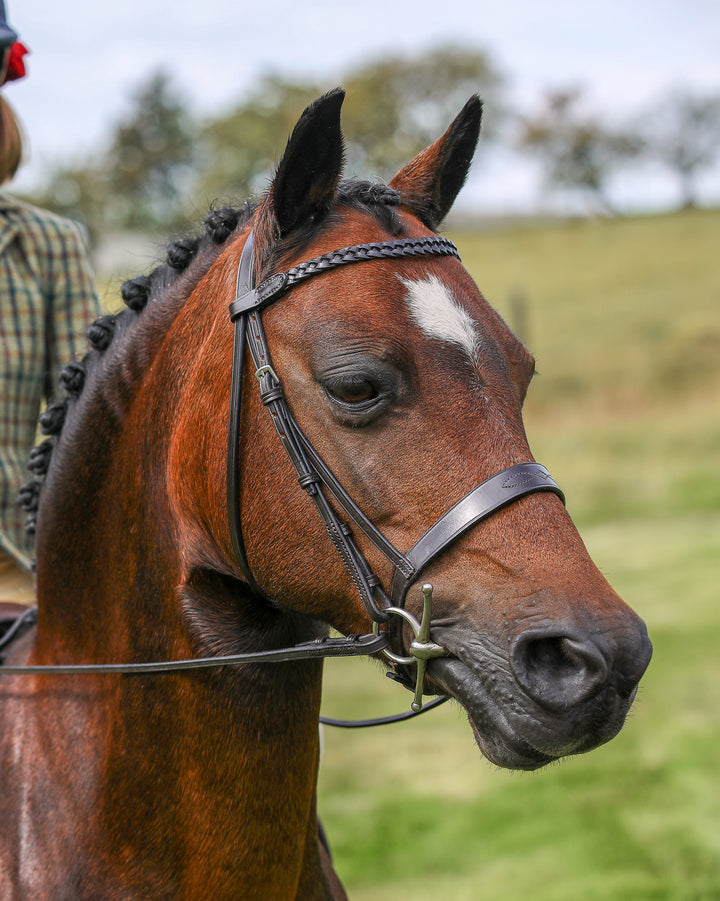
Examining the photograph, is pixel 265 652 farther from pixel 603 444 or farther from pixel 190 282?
Result: pixel 603 444

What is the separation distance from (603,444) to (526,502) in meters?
17.4

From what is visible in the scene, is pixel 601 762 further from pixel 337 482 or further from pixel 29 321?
pixel 337 482

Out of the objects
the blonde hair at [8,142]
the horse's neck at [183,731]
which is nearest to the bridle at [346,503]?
the horse's neck at [183,731]

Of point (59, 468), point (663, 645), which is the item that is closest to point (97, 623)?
point (59, 468)

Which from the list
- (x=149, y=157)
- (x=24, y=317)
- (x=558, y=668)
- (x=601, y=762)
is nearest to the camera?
(x=558, y=668)

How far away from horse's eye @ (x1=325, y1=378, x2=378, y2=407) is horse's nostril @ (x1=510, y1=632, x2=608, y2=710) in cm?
64

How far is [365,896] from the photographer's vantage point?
6.60 meters

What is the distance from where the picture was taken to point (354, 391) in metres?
2.14

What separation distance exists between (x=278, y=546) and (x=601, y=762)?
7100mm

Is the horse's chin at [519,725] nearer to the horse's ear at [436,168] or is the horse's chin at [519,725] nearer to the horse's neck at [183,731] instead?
the horse's neck at [183,731]

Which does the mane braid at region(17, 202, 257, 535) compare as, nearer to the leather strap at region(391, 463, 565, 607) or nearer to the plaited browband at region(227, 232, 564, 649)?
the plaited browband at region(227, 232, 564, 649)

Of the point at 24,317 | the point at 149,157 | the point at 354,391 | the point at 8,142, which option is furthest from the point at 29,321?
the point at 149,157

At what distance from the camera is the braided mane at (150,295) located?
2643mm

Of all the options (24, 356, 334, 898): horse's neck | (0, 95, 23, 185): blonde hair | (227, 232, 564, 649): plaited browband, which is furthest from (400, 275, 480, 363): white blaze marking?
(0, 95, 23, 185): blonde hair
